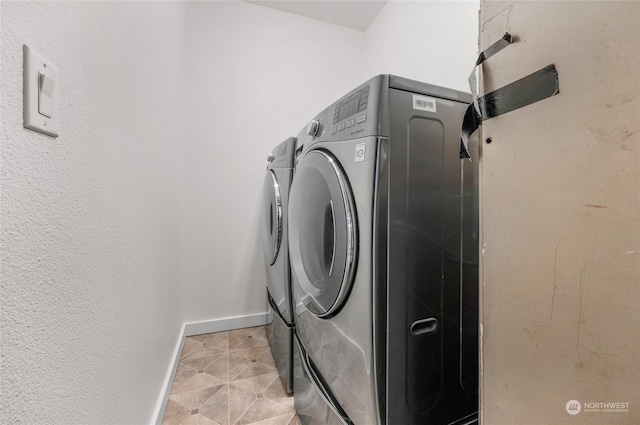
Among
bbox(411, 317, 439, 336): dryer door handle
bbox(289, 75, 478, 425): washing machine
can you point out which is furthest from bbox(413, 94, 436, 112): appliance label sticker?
bbox(411, 317, 439, 336): dryer door handle

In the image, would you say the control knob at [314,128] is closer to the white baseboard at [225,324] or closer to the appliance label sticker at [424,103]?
the appliance label sticker at [424,103]

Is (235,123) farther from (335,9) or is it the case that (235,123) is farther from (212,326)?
(212,326)

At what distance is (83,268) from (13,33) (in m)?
0.48

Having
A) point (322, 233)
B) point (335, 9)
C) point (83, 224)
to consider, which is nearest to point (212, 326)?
point (322, 233)

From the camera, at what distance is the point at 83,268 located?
2.04 feet

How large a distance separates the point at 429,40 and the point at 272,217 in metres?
1.49

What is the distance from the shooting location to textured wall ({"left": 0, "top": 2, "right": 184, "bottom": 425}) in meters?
0.43

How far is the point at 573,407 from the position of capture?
1.29ft

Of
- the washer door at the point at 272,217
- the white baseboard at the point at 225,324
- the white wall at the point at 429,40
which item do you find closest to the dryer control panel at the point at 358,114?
the washer door at the point at 272,217

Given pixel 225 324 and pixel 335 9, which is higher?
pixel 335 9

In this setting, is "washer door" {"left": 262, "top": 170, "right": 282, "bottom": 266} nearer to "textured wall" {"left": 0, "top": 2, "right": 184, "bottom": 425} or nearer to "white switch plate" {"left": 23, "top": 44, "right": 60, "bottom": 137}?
"textured wall" {"left": 0, "top": 2, "right": 184, "bottom": 425}

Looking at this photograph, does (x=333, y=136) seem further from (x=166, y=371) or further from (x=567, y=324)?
(x=166, y=371)

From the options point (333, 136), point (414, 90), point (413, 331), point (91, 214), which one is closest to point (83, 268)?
point (91, 214)

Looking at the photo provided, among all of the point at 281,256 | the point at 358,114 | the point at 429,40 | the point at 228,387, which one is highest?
the point at 429,40
